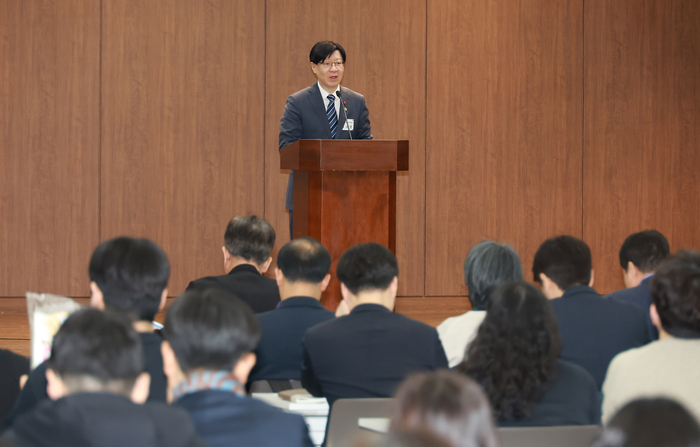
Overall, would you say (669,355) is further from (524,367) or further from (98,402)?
(98,402)

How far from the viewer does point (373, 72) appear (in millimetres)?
6047

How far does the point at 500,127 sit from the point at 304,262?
4.03m

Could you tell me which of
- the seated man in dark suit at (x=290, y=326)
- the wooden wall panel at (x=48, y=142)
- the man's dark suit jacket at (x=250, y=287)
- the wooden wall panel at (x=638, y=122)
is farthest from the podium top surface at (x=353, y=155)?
the wooden wall panel at (x=638, y=122)

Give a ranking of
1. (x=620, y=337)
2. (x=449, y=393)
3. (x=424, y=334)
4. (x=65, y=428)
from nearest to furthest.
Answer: (x=449, y=393) → (x=65, y=428) → (x=424, y=334) → (x=620, y=337)

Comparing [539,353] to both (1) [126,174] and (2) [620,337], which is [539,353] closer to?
(2) [620,337]

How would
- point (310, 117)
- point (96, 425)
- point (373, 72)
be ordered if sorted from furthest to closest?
point (373, 72), point (310, 117), point (96, 425)

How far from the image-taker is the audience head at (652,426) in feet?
2.86

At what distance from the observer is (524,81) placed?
6230mm

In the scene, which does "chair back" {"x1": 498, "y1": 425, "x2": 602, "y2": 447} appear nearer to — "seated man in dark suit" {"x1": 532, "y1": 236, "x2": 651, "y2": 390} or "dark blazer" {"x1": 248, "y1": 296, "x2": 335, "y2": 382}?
"seated man in dark suit" {"x1": 532, "y1": 236, "x2": 651, "y2": 390}

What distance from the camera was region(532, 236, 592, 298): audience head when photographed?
2.67m

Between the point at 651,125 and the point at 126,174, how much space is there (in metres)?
Result: 4.80

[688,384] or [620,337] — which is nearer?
[688,384]

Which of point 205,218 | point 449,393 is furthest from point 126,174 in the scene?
point 449,393

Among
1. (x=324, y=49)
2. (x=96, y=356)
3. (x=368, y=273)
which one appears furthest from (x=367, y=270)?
(x=324, y=49)
